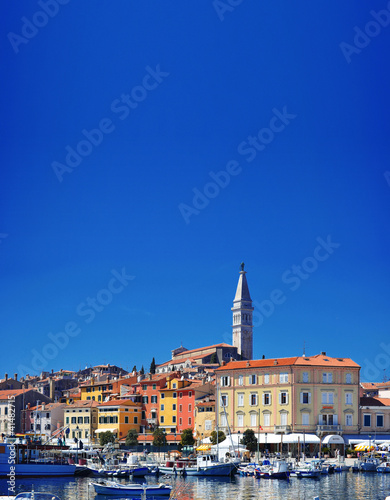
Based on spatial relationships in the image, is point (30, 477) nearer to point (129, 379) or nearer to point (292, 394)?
point (292, 394)

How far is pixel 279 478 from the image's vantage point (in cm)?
6234

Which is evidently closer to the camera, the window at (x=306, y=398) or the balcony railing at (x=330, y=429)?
the balcony railing at (x=330, y=429)

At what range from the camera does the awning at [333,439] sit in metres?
78.1

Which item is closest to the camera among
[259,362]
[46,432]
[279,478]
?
[279,478]

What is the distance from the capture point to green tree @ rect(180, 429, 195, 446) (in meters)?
85.3

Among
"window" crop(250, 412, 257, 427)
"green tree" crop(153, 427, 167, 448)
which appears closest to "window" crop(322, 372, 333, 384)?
"window" crop(250, 412, 257, 427)

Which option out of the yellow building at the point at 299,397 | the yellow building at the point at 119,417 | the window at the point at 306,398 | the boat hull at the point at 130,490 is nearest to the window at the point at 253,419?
the yellow building at the point at 299,397

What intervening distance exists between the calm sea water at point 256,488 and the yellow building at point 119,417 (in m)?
31.0

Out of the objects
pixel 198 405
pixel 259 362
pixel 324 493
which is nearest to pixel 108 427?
pixel 198 405

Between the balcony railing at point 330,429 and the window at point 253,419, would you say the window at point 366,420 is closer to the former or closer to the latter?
the balcony railing at point 330,429

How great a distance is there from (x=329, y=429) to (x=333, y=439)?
230 centimetres

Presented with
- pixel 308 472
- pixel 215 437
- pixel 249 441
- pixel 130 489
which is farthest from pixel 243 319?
pixel 130 489

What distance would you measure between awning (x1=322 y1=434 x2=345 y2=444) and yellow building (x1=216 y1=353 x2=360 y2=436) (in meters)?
1.65

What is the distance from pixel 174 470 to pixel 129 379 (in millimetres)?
44817
